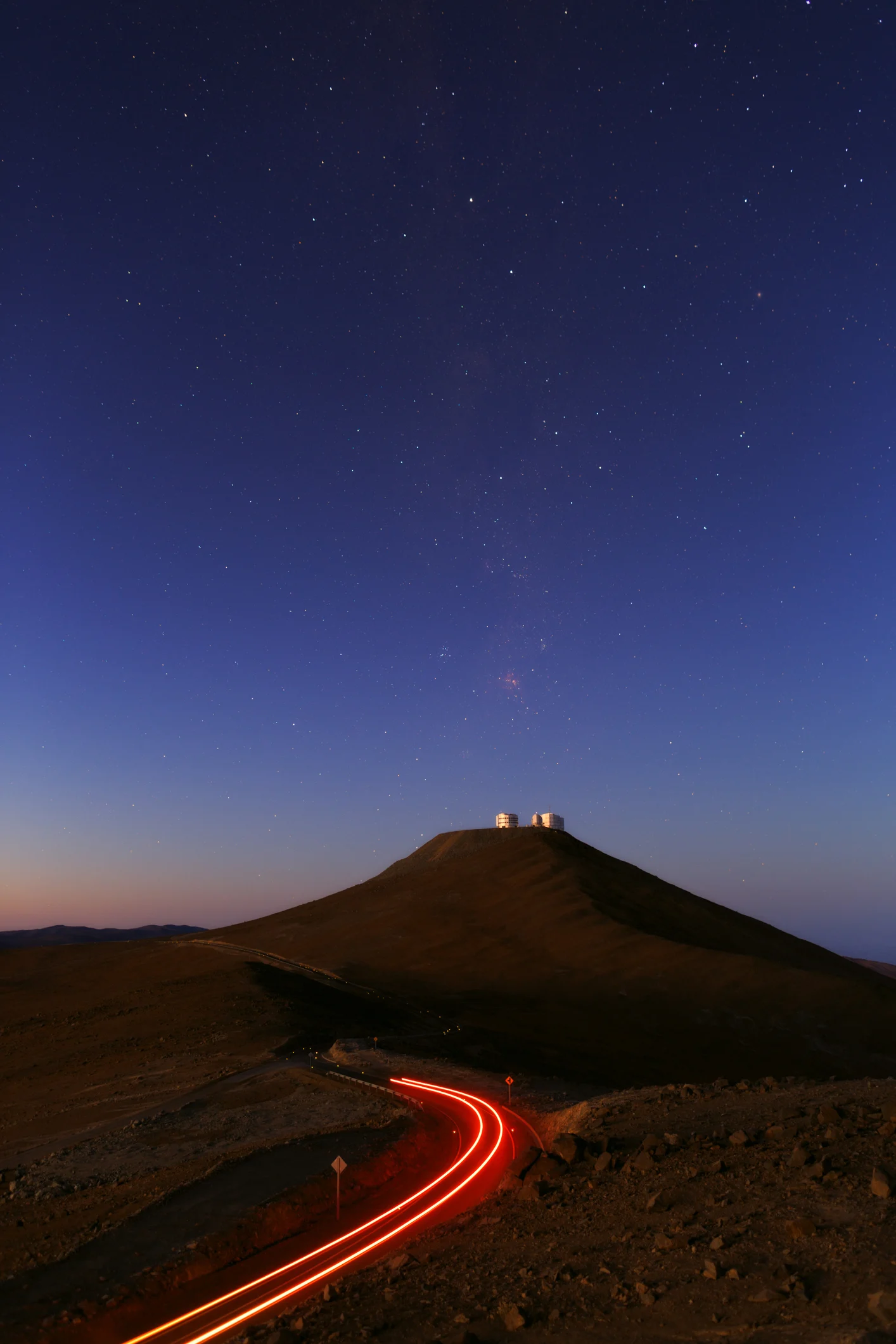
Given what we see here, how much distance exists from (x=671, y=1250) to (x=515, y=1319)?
3.08 meters

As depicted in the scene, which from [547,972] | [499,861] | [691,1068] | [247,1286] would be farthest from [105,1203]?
[499,861]

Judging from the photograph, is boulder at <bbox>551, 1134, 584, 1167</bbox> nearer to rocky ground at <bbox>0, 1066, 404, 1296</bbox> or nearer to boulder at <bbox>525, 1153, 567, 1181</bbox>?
boulder at <bbox>525, 1153, 567, 1181</bbox>

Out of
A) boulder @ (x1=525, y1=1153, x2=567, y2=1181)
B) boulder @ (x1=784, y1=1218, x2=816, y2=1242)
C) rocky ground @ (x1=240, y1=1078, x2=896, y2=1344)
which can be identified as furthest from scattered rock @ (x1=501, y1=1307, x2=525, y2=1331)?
boulder @ (x1=525, y1=1153, x2=567, y2=1181)

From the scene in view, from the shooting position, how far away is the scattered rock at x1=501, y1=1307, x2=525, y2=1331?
414 inches

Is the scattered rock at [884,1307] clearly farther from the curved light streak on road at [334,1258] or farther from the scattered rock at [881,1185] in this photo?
the curved light streak on road at [334,1258]

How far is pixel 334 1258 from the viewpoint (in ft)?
55.8

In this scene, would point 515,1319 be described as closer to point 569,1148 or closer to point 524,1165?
point 569,1148

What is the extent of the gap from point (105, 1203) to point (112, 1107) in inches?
474

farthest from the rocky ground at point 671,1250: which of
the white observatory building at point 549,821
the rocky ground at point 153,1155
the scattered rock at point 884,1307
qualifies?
the white observatory building at point 549,821

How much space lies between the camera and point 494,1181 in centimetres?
2089

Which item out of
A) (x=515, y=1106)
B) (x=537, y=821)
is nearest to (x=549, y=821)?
(x=537, y=821)

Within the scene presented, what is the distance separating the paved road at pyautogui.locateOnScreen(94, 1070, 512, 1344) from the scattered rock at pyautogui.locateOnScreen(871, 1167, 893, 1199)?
382 inches

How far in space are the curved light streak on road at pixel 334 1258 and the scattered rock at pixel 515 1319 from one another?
21.2ft

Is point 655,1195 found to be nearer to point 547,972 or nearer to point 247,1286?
point 247,1286
